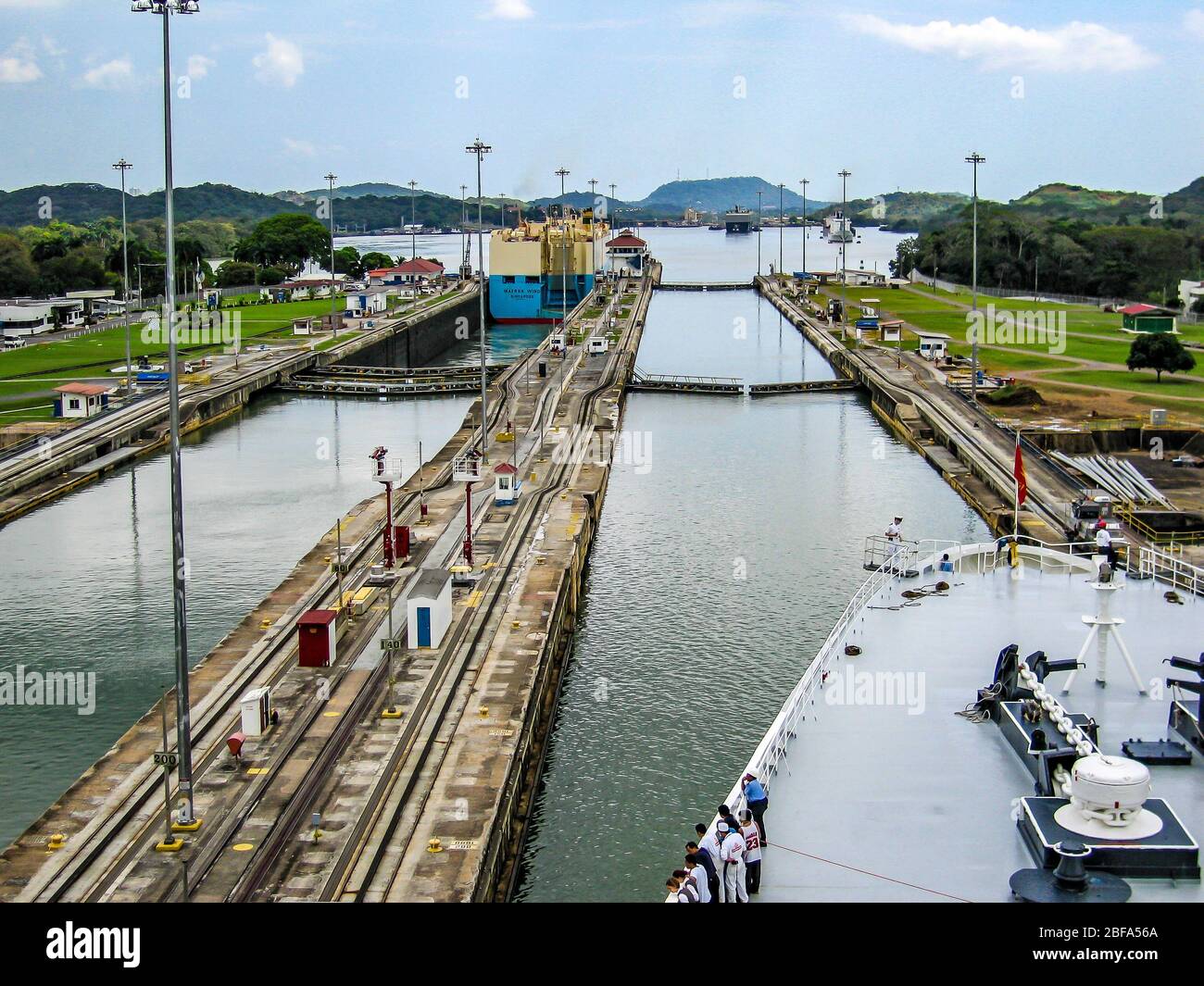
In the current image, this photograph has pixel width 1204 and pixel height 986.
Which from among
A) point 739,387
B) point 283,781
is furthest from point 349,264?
point 283,781

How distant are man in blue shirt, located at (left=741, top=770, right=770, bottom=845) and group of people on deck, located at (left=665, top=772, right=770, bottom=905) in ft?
1.79

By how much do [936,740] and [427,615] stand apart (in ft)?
43.7

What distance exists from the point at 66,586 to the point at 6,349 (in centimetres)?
5877

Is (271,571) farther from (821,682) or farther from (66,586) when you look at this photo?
(821,682)

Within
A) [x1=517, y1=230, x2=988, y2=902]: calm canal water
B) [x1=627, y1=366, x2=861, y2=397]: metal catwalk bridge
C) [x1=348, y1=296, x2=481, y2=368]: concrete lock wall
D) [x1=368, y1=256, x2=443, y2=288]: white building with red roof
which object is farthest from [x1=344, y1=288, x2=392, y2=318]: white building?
[x1=517, y1=230, x2=988, y2=902]: calm canal water

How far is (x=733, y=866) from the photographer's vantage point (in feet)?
48.1

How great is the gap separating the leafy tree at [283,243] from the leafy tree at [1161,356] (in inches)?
4520

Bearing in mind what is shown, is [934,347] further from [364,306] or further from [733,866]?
[733,866]

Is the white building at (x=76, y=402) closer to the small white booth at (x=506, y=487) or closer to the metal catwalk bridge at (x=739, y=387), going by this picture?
the small white booth at (x=506, y=487)

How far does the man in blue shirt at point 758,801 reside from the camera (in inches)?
640

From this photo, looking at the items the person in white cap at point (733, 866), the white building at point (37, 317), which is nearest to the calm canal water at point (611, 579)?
the person in white cap at point (733, 866)

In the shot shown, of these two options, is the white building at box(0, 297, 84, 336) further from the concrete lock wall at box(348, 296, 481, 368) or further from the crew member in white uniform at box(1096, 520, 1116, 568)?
the crew member in white uniform at box(1096, 520, 1116, 568)

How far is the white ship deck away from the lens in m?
15.2

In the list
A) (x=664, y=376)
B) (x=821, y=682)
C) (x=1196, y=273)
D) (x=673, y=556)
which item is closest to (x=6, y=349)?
(x=664, y=376)
